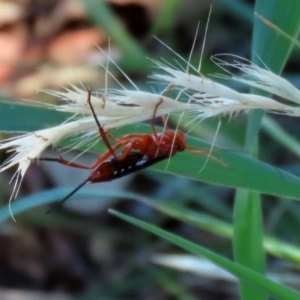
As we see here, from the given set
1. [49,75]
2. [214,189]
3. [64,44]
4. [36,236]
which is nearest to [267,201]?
[214,189]

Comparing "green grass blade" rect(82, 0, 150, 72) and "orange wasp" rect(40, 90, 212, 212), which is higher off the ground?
"green grass blade" rect(82, 0, 150, 72)

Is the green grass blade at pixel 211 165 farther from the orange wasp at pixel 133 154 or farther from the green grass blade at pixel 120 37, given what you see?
the green grass blade at pixel 120 37

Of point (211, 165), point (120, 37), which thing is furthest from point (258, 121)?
point (120, 37)

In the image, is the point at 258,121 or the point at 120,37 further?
the point at 120,37

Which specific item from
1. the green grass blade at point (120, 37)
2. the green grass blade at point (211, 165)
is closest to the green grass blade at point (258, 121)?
the green grass blade at point (211, 165)

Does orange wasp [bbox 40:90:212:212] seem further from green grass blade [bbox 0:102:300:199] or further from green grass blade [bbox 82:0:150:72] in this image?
green grass blade [bbox 82:0:150:72]

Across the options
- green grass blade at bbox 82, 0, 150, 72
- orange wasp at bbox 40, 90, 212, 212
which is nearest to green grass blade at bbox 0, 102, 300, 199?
orange wasp at bbox 40, 90, 212, 212

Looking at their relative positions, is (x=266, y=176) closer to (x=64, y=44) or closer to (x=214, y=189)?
(x=214, y=189)

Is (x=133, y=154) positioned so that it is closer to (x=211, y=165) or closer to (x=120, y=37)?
(x=211, y=165)

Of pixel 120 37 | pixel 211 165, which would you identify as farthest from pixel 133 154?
pixel 120 37
